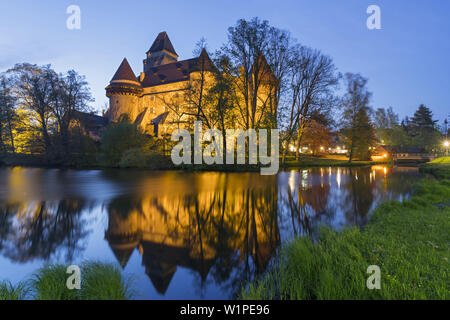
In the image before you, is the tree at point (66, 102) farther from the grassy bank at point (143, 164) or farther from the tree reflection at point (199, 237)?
the tree reflection at point (199, 237)

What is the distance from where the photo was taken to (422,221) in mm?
5059

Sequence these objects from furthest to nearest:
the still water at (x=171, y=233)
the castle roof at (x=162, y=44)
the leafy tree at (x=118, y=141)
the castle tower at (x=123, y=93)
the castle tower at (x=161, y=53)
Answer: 1. the castle roof at (x=162, y=44)
2. the castle tower at (x=161, y=53)
3. the castle tower at (x=123, y=93)
4. the leafy tree at (x=118, y=141)
5. the still water at (x=171, y=233)

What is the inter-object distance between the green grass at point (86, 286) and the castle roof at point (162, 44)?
64.3 meters

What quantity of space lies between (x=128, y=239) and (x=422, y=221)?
→ 21.5 ft

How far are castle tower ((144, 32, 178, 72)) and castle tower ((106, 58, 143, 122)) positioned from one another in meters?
10.6

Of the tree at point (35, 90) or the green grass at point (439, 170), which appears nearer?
the green grass at point (439, 170)

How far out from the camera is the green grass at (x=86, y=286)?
237cm

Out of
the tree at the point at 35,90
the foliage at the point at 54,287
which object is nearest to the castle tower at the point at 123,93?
the tree at the point at 35,90

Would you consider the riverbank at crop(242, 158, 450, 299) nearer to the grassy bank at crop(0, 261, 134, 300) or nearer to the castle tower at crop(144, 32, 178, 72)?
the grassy bank at crop(0, 261, 134, 300)

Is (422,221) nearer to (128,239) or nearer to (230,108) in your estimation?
(128,239)

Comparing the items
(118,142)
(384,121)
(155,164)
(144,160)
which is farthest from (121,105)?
(384,121)

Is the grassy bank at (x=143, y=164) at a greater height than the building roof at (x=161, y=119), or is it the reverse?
the building roof at (x=161, y=119)

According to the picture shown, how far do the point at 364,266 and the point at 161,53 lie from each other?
64.8 meters

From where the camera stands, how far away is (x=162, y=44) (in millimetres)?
58531
